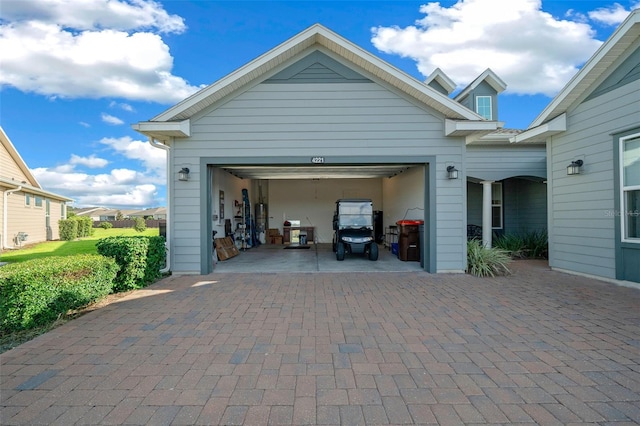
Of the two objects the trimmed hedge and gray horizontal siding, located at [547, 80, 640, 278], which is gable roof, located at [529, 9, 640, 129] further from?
the trimmed hedge

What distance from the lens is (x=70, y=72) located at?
344 inches

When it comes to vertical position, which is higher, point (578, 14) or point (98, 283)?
point (578, 14)

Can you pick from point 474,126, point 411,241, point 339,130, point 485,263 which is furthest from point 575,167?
point 339,130

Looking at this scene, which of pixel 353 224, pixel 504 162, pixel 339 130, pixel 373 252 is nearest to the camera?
pixel 339 130

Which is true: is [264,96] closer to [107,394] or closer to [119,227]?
[107,394]

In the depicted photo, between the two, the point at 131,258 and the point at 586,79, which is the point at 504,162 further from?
the point at 131,258

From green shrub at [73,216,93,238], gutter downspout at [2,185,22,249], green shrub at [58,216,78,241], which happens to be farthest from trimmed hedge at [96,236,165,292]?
green shrub at [73,216,93,238]

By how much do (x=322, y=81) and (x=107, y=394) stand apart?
22.6 ft

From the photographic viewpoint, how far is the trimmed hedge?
5.72 metres

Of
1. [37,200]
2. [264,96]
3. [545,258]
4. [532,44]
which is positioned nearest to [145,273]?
[264,96]

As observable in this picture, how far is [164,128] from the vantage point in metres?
6.92

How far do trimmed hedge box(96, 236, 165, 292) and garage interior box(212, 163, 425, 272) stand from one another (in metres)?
1.93

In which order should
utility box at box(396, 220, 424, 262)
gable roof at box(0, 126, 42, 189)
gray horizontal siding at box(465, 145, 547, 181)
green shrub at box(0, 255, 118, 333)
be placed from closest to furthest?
green shrub at box(0, 255, 118, 333) → utility box at box(396, 220, 424, 262) → gray horizontal siding at box(465, 145, 547, 181) → gable roof at box(0, 126, 42, 189)

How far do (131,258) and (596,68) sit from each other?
9.62m
